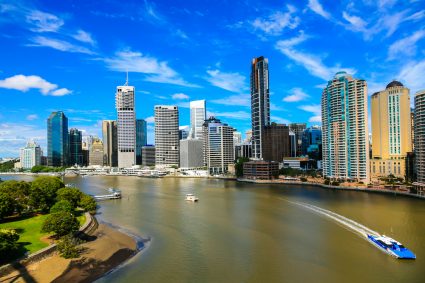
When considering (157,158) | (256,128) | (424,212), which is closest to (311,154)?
(256,128)

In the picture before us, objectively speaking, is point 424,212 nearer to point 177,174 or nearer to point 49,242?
point 49,242

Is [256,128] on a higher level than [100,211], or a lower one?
higher

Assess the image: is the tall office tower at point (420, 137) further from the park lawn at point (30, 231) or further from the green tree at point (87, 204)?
the park lawn at point (30, 231)

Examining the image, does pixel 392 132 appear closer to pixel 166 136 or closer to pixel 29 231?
pixel 29 231

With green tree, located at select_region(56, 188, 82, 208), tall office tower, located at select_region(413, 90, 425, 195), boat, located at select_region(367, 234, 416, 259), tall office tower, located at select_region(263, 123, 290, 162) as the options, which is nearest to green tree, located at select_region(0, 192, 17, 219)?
green tree, located at select_region(56, 188, 82, 208)

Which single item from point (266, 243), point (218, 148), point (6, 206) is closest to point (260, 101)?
point (218, 148)

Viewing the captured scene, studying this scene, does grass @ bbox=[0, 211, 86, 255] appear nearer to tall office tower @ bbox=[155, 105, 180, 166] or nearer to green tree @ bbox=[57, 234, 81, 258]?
green tree @ bbox=[57, 234, 81, 258]
